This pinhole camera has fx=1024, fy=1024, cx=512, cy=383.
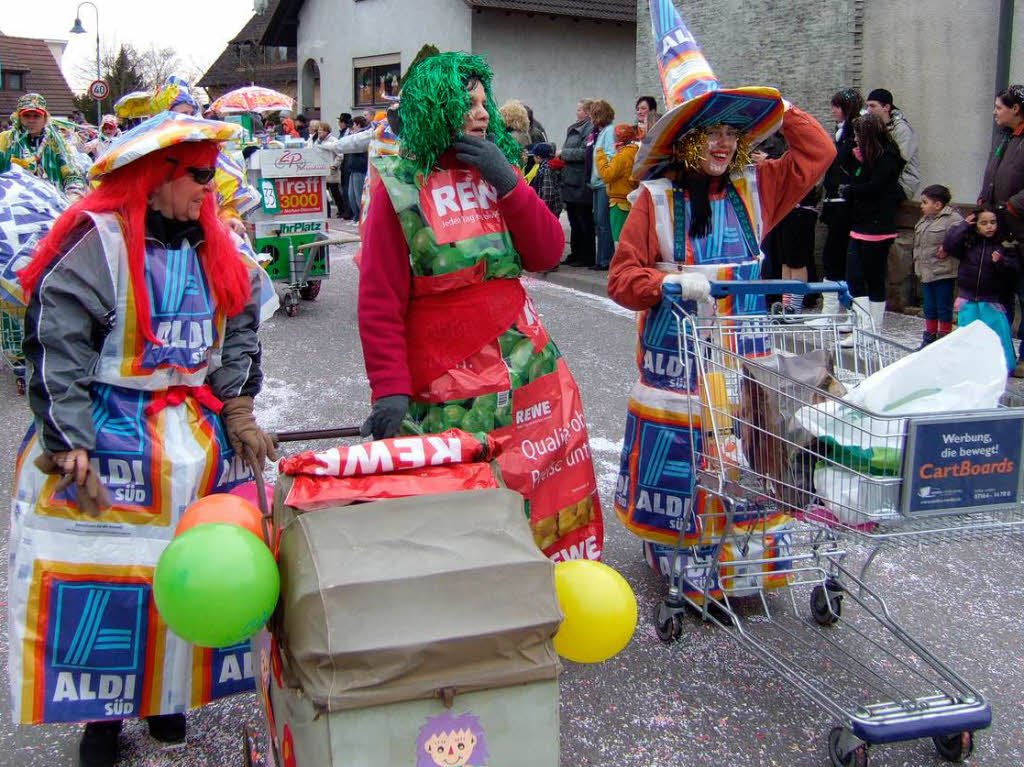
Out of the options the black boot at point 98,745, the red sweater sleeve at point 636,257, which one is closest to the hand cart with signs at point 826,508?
the red sweater sleeve at point 636,257

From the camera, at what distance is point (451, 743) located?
5.97ft

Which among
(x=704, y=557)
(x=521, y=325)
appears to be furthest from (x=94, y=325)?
(x=704, y=557)

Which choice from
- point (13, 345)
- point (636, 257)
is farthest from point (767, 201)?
point (13, 345)

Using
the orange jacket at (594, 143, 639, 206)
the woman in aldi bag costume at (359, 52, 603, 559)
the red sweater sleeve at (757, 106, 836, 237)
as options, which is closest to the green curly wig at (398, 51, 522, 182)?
the woman in aldi bag costume at (359, 52, 603, 559)

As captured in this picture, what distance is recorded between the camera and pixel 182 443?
2869 mm

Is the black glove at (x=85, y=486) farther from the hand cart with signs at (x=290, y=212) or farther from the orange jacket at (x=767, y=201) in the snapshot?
the hand cart with signs at (x=290, y=212)

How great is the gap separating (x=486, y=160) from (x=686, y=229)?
1.01m

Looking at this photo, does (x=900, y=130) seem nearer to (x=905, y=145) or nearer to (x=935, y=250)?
(x=905, y=145)

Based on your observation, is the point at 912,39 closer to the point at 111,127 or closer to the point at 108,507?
the point at 108,507

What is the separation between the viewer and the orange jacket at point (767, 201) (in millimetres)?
3770

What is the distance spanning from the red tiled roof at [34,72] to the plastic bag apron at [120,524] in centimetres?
5178

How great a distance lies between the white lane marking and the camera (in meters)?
10.4

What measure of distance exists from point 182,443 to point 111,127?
48.3 feet

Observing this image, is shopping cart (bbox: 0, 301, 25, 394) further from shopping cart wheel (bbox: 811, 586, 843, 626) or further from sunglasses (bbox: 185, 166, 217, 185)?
shopping cart wheel (bbox: 811, 586, 843, 626)
